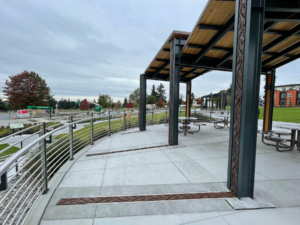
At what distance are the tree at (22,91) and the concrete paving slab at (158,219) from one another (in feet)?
115

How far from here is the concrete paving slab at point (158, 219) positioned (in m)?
1.63

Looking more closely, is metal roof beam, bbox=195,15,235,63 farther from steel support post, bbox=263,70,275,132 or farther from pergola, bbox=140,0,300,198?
steel support post, bbox=263,70,275,132

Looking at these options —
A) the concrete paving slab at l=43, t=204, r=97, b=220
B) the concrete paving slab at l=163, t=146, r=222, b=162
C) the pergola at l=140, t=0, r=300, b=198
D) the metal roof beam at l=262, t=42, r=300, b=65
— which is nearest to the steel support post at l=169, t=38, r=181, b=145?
the pergola at l=140, t=0, r=300, b=198

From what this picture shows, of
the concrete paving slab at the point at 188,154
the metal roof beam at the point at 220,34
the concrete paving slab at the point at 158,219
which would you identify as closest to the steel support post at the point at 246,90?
the concrete paving slab at the point at 158,219

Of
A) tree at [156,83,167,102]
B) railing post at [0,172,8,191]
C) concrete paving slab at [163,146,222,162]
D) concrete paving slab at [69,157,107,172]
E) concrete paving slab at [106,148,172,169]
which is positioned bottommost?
concrete paving slab at [69,157,107,172]

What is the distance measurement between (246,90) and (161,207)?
1772 millimetres

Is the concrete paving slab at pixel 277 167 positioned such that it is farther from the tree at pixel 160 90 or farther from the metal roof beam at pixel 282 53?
the tree at pixel 160 90

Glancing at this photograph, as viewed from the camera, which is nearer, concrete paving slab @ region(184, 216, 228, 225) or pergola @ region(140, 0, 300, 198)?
concrete paving slab @ region(184, 216, 228, 225)

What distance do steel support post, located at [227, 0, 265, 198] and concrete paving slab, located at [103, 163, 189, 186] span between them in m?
0.86

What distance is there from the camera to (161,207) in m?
1.87

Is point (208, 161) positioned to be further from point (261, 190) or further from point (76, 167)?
point (76, 167)

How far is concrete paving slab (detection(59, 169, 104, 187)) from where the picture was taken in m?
2.42

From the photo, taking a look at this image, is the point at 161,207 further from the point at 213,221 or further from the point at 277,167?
the point at 277,167

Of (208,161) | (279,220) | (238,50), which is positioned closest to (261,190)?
(279,220)
